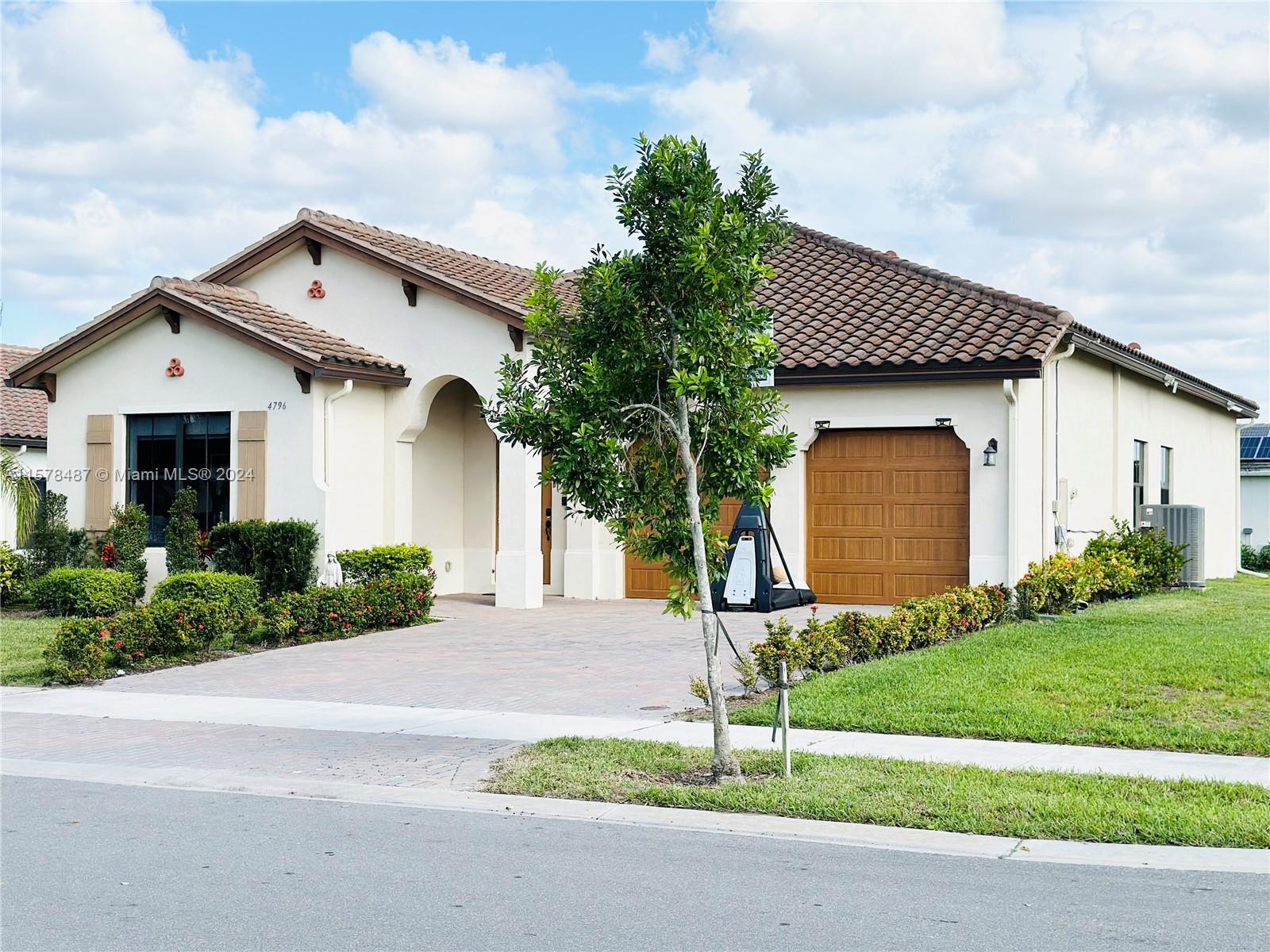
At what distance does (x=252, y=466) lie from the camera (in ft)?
65.5

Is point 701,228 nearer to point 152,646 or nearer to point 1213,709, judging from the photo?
point 1213,709

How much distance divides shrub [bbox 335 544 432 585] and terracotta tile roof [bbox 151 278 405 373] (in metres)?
2.82

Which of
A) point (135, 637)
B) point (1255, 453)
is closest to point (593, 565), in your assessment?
point (135, 637)

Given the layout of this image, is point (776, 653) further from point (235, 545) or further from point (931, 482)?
point (235, 545)

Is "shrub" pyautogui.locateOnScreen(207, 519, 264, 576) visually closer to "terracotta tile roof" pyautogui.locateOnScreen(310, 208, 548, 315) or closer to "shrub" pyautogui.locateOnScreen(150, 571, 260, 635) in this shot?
"shrub" pyautogui.locateOnScreen(150, 571, 260, 635)

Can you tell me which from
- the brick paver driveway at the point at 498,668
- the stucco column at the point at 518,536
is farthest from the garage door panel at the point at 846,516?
the stucco column at the point at 518,536

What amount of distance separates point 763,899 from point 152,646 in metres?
10.6

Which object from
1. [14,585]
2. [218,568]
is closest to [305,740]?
[218,568]

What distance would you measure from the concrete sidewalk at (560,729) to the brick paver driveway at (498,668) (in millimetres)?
392

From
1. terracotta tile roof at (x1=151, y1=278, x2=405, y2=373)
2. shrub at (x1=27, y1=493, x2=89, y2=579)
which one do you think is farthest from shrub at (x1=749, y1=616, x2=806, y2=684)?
shrub at (x1=27, y1=493, x2=89, y2=579)

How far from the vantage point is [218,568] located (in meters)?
19.8

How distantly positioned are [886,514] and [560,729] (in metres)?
10.1

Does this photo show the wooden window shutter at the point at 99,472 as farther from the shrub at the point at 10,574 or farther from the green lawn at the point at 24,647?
the green lawn at the point at 24,647

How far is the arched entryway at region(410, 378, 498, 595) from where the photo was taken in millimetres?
22672
